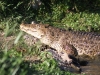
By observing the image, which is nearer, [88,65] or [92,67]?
[92,67]

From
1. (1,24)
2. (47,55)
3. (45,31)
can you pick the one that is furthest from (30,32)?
(47,55)

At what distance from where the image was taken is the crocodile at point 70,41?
858 centimetres

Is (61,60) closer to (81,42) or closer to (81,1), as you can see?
(81,42)

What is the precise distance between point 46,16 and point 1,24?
2.11 m

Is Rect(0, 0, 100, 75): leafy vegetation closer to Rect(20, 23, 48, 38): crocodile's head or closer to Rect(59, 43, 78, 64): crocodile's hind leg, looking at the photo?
Rect(20, 23, 48, 38): crocodile's head

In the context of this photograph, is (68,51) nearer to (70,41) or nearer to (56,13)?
(70,41)

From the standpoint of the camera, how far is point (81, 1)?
1262 cm

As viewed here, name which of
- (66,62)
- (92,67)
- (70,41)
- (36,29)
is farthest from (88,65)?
(36,29)

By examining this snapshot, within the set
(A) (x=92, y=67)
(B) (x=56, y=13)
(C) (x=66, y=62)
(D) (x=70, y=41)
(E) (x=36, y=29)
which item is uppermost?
(B) (x=56, y=13)

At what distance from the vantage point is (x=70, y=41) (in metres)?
8.77

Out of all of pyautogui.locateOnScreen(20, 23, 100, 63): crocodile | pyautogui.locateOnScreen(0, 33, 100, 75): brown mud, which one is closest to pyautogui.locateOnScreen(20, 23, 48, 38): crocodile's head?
pyautogui.locateOnScreen(20, 23, 100, 63): crocodile

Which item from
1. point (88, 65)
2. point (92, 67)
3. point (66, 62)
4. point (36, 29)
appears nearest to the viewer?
point (66, 62)

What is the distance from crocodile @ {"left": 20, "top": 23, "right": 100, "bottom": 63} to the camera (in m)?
8.58

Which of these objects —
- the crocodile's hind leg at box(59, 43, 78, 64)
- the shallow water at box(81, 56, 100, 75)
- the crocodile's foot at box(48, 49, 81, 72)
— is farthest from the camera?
the crocodile's hind leg at box(59, 43, 78, 64)
